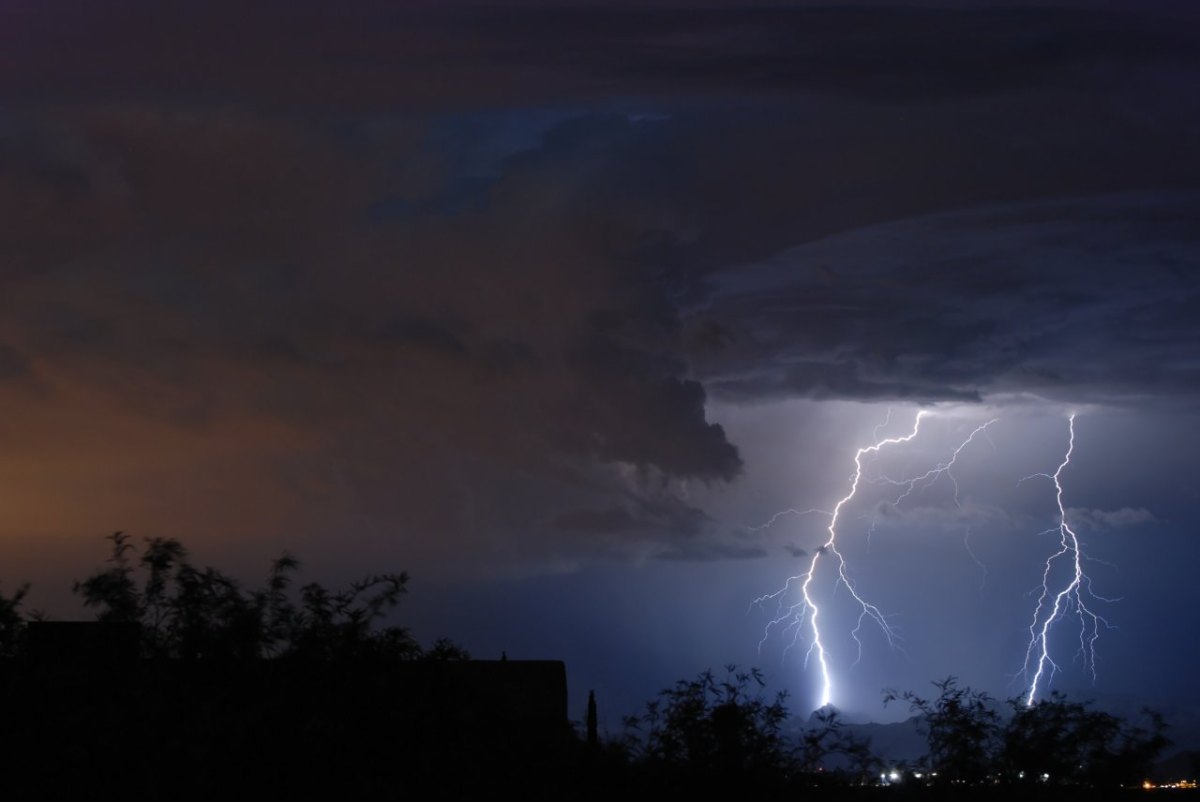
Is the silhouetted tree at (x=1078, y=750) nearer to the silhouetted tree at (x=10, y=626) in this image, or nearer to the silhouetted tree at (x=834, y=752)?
the silhouetted tree at (x=834, y=752)

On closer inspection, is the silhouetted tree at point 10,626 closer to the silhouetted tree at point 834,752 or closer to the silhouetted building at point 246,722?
the silhouetted building at point 246,722

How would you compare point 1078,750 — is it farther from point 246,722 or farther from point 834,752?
point 246,722

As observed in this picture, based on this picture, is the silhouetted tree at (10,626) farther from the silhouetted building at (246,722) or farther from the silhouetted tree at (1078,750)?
the silhouetted tree at (1078,750)

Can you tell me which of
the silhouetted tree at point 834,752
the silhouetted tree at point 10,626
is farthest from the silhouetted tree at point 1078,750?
the silhouetted tree at point 10,626

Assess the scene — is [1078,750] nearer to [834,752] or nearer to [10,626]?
[834,752]

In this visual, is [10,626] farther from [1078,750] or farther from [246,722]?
[1078,750]

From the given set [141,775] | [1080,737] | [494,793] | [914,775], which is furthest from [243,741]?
[1080,737]

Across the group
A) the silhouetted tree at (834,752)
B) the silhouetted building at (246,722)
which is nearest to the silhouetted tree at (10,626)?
the silhouetted building at (246,722)

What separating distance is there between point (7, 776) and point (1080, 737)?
12236mm

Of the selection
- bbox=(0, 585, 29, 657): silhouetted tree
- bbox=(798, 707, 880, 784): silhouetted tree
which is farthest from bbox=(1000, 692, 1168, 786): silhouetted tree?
bbox=(0, 585, 29, 657): silhouetted tree

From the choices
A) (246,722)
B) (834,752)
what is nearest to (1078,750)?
(834,752)

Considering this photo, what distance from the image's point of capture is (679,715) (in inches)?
560

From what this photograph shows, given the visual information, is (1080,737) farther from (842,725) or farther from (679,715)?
(679,715)

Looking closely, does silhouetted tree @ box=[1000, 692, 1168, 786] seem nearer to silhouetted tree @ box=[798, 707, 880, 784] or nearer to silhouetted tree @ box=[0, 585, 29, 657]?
silhouetted tree @ box=[798, 707, 880, 784]
